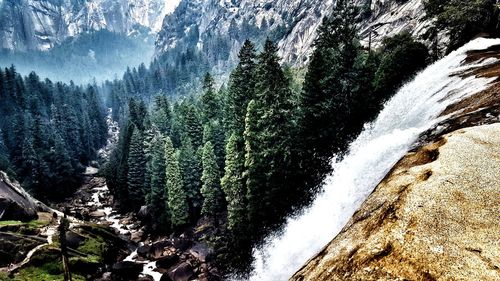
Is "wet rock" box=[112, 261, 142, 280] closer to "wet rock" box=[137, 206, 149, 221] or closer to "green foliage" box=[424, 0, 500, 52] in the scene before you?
"wet rock" box=[137, 206, 149, 221]

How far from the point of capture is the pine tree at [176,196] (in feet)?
203

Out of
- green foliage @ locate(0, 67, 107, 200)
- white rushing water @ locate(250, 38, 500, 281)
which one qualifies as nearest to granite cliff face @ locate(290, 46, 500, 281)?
white rushing water @ locate(250, 38, 500, 281)

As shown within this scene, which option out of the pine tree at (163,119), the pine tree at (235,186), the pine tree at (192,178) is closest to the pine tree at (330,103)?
the pine tree at (235,186)

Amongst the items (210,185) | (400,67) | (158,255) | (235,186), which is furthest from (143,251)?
(400,67)

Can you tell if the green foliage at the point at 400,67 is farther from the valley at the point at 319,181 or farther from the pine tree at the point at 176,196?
the pine tree at the point at 176,196

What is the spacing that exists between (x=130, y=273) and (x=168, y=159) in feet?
68.0

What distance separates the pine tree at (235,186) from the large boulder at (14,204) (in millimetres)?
30081

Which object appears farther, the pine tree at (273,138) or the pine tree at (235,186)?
the pine tree at (235,186)

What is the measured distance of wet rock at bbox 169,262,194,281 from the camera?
4634cm

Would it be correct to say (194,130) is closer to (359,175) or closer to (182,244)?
(182,244)

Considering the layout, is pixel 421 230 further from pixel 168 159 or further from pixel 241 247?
pixel 168 159

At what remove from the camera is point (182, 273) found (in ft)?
154

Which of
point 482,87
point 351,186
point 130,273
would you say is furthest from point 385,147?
point 130,273

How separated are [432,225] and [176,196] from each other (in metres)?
54.7
